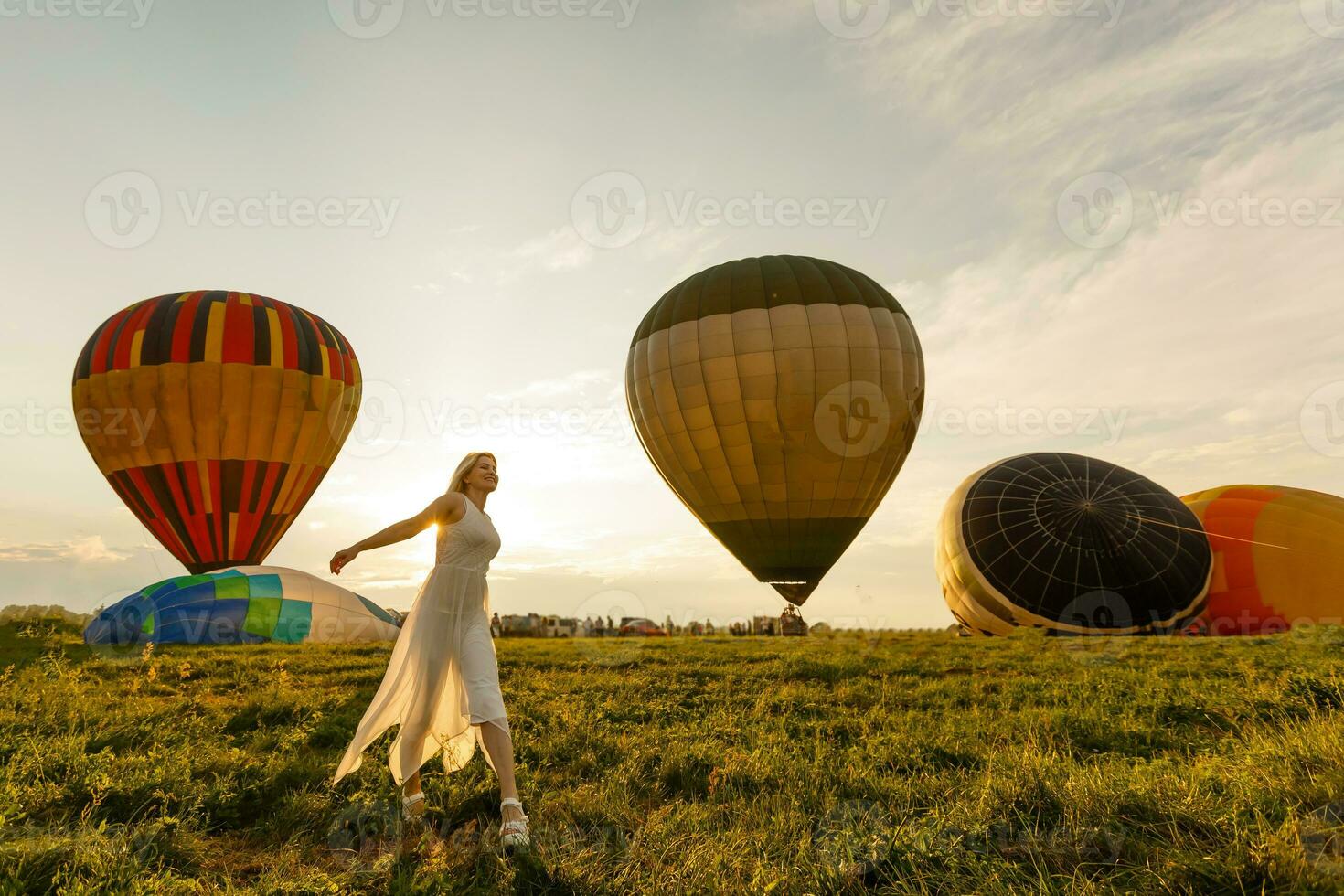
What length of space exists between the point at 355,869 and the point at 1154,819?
3660 millimetres

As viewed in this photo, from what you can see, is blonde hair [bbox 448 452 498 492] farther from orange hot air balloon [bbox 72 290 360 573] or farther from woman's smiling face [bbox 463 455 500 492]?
orange hot air balloon [bbox 72 290 360 573]

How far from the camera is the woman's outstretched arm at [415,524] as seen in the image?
477cm

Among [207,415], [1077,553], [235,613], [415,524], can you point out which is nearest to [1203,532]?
[1077,553]

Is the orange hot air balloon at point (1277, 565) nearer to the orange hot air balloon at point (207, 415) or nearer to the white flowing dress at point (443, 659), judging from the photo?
the white flowing dress at point (443, 659)

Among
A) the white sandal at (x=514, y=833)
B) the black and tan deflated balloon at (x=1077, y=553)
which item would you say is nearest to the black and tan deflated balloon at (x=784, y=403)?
the black and tan deflated balloon at (x=1077, y=553)

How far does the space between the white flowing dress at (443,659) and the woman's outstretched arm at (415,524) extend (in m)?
0.08

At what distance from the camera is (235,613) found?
61.0ft

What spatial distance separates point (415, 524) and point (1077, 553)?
20.7 meters

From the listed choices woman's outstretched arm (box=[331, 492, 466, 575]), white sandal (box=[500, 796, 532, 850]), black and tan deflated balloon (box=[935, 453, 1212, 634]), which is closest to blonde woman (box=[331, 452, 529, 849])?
→ woman's outstretched arm (box=[331, 492, 466, 575])

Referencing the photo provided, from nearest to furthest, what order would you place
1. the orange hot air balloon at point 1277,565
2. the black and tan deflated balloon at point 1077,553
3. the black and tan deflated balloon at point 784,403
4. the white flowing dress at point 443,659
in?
1. the white flowing dress at point 443,659
2. the black and tan deflated balloon at point 1077,553
3. the orange hot air balloon at point 1277,565
4. the black and tan deflated balloon at point 784,403

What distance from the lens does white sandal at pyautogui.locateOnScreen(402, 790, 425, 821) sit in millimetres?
4523

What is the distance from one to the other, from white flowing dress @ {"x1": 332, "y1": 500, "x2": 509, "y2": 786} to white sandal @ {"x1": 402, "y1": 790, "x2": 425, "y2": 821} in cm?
23

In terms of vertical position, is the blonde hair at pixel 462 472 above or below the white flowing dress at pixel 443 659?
above

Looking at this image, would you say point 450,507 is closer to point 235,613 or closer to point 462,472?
point 462,472
